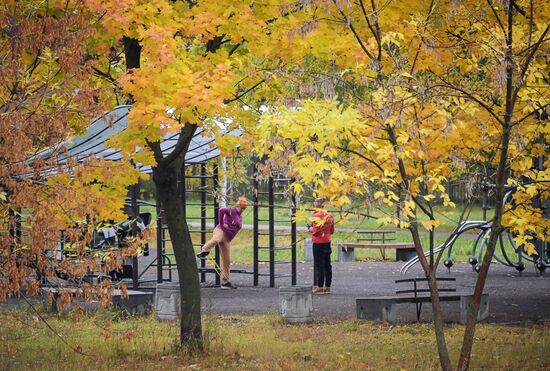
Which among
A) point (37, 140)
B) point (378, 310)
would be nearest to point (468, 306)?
point (378, 310)

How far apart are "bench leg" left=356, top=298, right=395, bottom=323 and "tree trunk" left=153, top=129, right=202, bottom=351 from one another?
12.1ft

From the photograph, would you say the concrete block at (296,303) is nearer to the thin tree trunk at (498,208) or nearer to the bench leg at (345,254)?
the thin tree trunk at (498,208)

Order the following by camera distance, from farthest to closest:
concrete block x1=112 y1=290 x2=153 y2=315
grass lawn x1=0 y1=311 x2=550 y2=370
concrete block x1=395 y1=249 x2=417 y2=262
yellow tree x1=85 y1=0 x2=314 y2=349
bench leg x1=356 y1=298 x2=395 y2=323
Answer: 1. concrete block x1=395 y1=249 x2=417 y2=262
2. concrete block x1=112 y1=290 x2=153 y2=315
3. bench leg x1=356 y1=298 x2=395 y2=323
4. grass lawn x1=0 y1=311 x2=550 y2=370
5. yellow tree x1=85 y1=0 x2=314 y2=349

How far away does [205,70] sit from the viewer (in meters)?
10.1

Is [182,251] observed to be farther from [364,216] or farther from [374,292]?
[374,292]

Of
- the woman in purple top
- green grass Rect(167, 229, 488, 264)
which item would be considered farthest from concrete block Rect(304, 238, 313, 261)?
the woman in purple top

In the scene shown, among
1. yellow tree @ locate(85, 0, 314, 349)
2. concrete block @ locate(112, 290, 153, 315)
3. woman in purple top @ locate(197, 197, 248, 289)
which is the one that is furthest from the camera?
woman in purple top @ locate(197, 197, 248, 289)

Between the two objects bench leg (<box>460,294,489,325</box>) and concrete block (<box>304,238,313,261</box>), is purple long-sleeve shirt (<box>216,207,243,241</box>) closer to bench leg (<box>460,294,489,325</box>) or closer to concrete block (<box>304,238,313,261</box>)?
bench leg (<box>460,294,489,325</box>)

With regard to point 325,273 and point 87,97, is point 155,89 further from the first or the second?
point 325,273

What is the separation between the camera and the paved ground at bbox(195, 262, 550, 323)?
626 inches

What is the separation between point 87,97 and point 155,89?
1292mm

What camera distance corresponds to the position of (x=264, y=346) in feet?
40.1

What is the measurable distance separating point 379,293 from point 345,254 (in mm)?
9610

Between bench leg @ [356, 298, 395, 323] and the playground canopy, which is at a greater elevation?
the playground canopy
